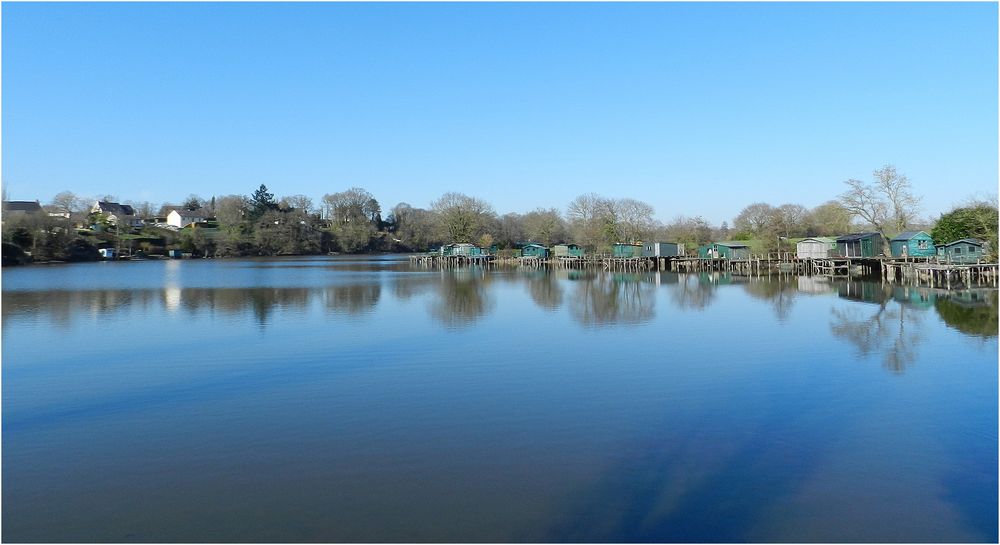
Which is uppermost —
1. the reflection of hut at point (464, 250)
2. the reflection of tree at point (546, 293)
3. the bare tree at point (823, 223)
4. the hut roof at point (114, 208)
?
the hut roof at point (114, 208)

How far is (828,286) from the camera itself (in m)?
32.3

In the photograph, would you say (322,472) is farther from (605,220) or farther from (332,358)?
(605,220)

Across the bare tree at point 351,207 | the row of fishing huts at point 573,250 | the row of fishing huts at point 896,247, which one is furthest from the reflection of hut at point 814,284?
the bare tree at point 351,207

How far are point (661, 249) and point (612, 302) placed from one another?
2887 cm

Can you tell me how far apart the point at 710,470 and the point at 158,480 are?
5942 millimetres

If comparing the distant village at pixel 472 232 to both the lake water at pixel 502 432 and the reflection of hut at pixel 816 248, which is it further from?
the lake water at pixel 502 432

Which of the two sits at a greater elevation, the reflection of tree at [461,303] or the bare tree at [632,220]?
the bare tree at [632,220]

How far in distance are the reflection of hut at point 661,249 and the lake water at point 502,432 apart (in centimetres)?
3432

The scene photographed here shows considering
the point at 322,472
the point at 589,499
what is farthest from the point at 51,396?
the point at 589,499

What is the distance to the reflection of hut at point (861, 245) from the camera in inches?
1651

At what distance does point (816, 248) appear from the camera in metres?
45.2

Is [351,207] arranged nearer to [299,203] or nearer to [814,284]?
[299,203]

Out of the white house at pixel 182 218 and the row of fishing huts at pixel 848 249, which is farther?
the white house at pixel 182 218

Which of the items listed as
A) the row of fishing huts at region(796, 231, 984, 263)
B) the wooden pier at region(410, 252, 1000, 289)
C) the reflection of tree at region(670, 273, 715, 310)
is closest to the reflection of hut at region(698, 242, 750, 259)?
the wooden pier at region(410, 252, 1000, 289)
